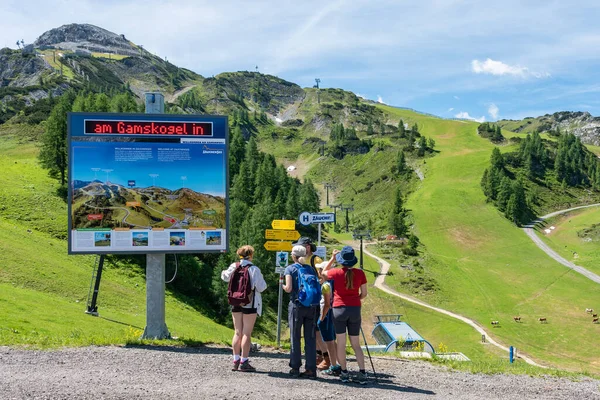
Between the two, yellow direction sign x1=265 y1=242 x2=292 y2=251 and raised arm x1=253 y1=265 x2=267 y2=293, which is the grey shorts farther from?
yellow direction sign x1=265 y1=242 x2=292 y2=251

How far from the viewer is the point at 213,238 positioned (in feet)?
44.5

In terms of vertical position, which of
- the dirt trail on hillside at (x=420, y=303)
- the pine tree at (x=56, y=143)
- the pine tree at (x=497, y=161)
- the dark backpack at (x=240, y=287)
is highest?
the pine tree at (x=497, y=161)

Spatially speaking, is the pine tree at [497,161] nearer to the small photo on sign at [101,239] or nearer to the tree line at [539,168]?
the tree line at [539,168]

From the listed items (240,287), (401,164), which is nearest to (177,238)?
(240,287)

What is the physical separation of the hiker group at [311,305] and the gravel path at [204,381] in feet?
1.27

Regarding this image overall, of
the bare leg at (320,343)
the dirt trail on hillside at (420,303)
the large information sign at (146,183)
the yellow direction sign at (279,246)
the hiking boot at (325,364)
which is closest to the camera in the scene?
the hiking boot at (325,364)

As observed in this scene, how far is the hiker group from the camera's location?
9.70m

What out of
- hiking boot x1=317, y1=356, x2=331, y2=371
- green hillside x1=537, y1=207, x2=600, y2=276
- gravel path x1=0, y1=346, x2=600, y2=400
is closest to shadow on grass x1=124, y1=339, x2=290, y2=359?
gravel path x1=0, y1=346, x2=600, y2=400

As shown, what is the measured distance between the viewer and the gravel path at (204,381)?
8227mm

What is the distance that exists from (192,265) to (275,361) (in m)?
37.9

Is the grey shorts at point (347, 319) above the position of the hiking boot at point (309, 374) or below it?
above

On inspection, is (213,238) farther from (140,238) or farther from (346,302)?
(346,302)

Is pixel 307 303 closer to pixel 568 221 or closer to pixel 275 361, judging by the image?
pixel 275 361

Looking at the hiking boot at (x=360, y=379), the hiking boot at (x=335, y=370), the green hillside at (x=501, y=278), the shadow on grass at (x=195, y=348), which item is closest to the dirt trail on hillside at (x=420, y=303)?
the green hillside at (x=501, y=278)
